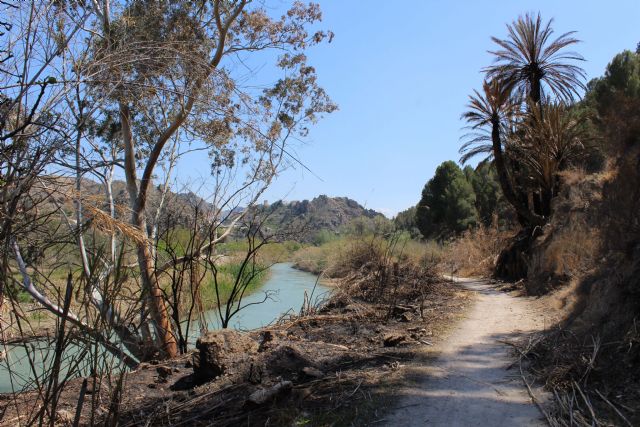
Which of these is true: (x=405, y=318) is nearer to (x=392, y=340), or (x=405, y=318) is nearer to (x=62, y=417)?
(x=392, y=340)

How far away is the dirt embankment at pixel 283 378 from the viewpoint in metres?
4.40

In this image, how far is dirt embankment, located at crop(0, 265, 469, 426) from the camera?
14.4 ft

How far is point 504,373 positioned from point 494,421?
1284mm

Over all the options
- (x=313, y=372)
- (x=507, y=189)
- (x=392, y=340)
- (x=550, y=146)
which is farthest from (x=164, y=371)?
(x=550, y=146)

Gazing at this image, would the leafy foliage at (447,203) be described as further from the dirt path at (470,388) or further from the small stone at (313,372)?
the small stone at (313,372)

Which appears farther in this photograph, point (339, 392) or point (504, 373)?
point (504, 373)

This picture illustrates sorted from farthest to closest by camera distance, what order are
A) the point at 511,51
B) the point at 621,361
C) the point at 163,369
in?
the point at 511,51, the point at 163,369, the point at 621,361

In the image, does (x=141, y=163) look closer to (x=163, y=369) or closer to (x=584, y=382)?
(x=163, y=369)

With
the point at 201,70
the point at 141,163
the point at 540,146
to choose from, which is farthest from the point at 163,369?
the point at 540,146

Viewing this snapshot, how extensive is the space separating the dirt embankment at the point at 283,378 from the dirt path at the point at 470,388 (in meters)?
0.25

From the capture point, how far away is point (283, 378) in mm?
5320

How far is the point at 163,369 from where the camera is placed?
644cm

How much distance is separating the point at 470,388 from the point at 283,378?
180cm

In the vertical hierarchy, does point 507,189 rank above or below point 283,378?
above
